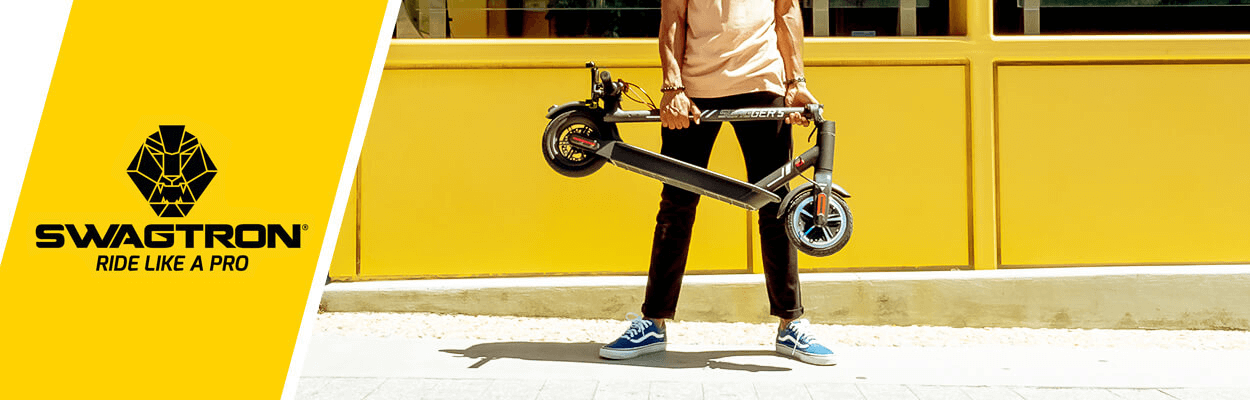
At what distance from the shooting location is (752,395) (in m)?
3.45

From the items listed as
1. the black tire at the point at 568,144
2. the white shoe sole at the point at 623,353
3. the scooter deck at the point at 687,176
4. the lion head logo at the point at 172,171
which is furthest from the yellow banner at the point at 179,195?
the white shoe sole at the point at 623,353

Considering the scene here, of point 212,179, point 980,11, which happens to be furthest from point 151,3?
point 980,11

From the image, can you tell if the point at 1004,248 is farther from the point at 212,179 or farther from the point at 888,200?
the point at 212,179

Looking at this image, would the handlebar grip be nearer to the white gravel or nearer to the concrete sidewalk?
the concrete sidewalk

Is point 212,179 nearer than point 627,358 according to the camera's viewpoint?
Yes

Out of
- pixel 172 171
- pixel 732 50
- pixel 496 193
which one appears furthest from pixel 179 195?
pixel 732 50

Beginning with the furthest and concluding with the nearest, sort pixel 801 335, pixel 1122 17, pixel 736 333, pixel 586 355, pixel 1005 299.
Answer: pixel 1122 17
pixel 1005 299
pixel 736 333
pixel 586 355
pixel 801 335

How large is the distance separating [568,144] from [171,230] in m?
1.57

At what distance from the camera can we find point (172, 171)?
377 centimetres

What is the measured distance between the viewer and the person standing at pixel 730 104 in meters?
4.04

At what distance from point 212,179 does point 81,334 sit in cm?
72

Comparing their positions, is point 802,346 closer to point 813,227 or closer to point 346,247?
point 813,227

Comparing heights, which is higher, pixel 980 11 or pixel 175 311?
pixel 980 11

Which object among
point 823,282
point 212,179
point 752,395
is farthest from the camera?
point 823,282
